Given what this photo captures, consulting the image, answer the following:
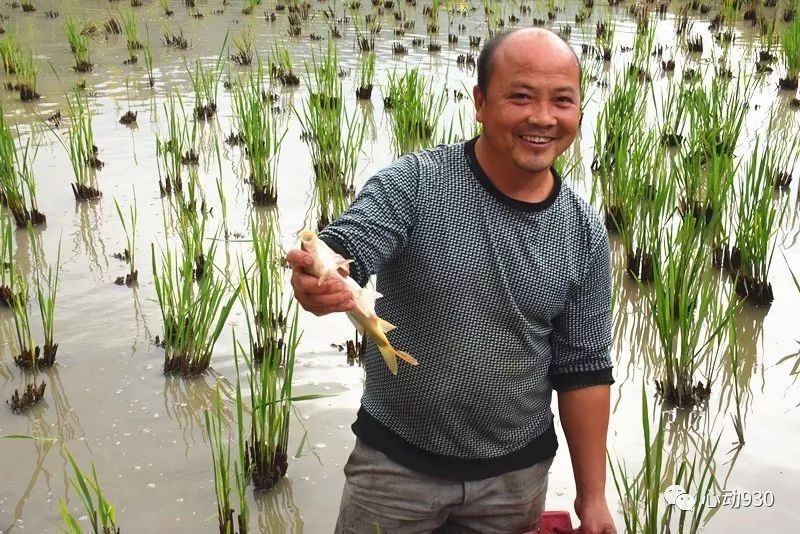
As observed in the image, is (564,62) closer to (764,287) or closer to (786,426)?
(786,426)

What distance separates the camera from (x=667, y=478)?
268 cm

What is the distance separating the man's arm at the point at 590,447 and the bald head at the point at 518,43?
2.08 ft

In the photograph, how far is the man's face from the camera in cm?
172

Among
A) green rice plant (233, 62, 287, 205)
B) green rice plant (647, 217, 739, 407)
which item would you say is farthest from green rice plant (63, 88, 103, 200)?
green rice plant (647, 217, 739, 407)

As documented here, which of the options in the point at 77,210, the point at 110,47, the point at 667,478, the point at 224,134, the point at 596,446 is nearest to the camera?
the point at 596,446

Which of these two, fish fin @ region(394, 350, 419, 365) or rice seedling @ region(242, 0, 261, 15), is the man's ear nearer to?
fish fin @ region(394, 350, 419, 365)

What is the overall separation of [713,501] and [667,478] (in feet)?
0.72

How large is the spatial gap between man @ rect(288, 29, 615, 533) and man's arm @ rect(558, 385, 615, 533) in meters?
0.02

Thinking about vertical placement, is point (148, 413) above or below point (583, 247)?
below

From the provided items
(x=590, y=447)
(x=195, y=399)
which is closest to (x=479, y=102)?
(x=590, y=447)

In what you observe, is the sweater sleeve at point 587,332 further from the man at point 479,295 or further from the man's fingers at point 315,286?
the man's fingers at point 315,286

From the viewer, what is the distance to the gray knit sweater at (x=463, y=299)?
1.71 meters

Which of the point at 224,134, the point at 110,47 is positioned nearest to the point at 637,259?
the point at 224,134

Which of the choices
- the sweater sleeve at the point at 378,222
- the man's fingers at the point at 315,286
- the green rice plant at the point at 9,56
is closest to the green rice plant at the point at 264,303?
the sweater sleeve at the point at 378,222
